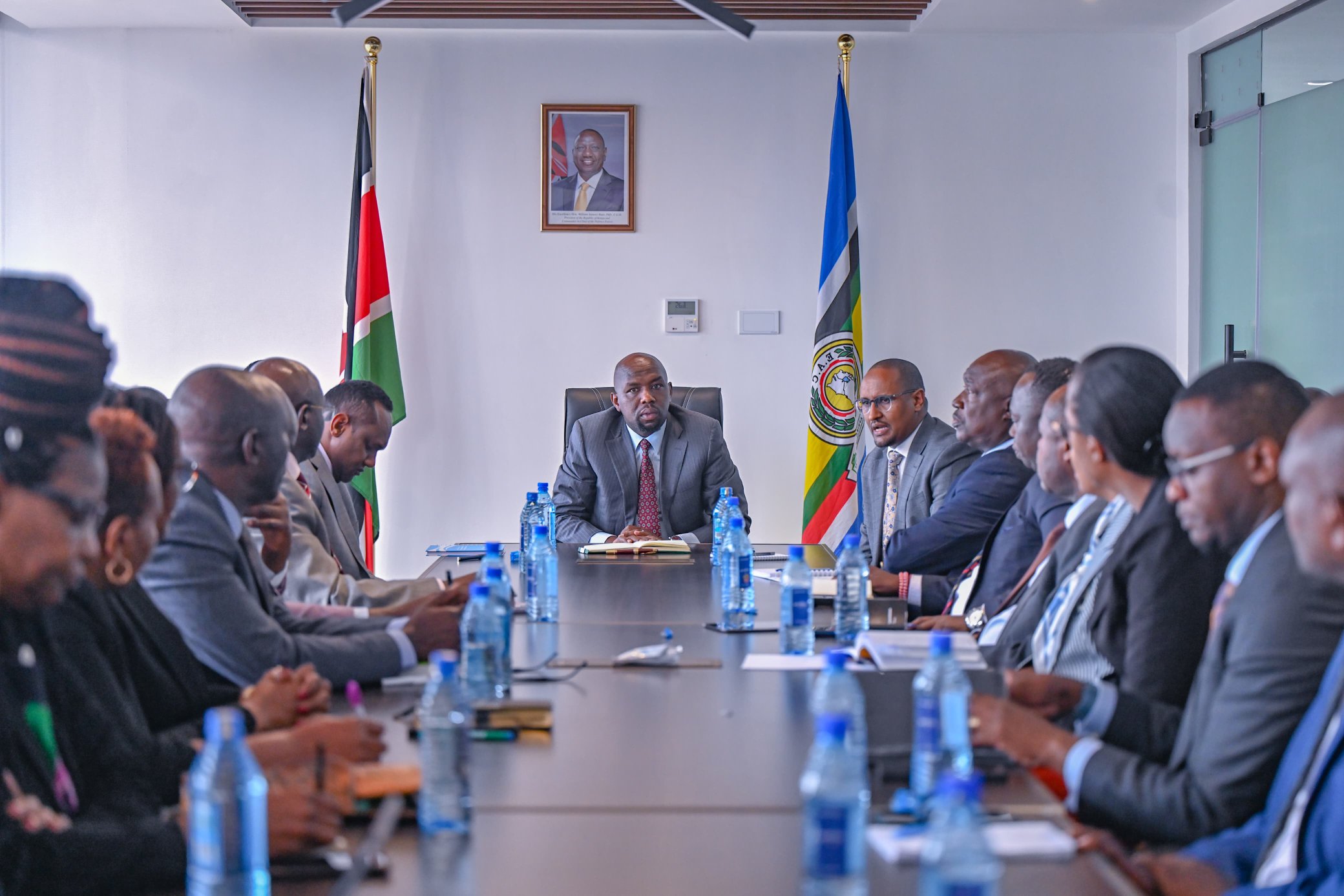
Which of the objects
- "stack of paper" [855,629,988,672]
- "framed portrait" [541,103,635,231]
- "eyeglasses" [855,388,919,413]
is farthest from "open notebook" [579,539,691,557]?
"framed portrait" [541,103,635,231]

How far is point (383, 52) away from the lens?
6.31 m

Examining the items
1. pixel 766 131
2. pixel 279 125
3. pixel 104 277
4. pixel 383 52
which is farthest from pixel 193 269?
pixel 766 131

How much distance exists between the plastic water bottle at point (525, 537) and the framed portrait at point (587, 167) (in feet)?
7.05

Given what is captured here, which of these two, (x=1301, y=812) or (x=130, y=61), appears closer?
(x=1301, y=812)

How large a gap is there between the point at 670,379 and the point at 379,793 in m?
4.91

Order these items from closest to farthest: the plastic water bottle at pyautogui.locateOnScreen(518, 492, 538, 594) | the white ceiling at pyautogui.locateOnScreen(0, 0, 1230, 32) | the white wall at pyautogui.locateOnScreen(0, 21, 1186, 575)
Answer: the plastic water bottle at pyautogui.locateOnScreen(518, 492, 538, 594)
the white ceiling at pyautogui.locateOnScreen(0, 0, 1230, 32)
the white wall at pyautogui.locateOnScreen(0, 21, 1186, 575)

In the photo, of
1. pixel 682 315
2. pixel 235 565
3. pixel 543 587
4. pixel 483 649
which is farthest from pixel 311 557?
pixel 682 315

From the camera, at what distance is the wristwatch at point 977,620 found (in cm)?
334

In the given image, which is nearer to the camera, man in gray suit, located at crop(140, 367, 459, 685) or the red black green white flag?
man in gray suit, located at crop(140, 367, 459, 685)

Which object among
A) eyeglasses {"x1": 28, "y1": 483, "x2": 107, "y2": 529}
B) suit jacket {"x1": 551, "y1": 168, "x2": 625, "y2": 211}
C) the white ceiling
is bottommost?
eyeglasses {"x1": 28, "y1": 483, "x2": 107, "y2": 529}

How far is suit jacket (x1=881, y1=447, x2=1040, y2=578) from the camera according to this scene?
3992mm

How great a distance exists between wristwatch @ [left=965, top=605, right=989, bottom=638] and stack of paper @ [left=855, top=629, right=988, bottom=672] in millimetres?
500

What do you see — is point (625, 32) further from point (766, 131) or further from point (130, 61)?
point (130, 61)

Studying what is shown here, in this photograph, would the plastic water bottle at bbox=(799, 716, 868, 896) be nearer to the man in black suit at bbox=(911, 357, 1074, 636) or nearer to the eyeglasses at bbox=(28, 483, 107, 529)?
the eyeglasses at bbox=(28, 483, 107, 529)
